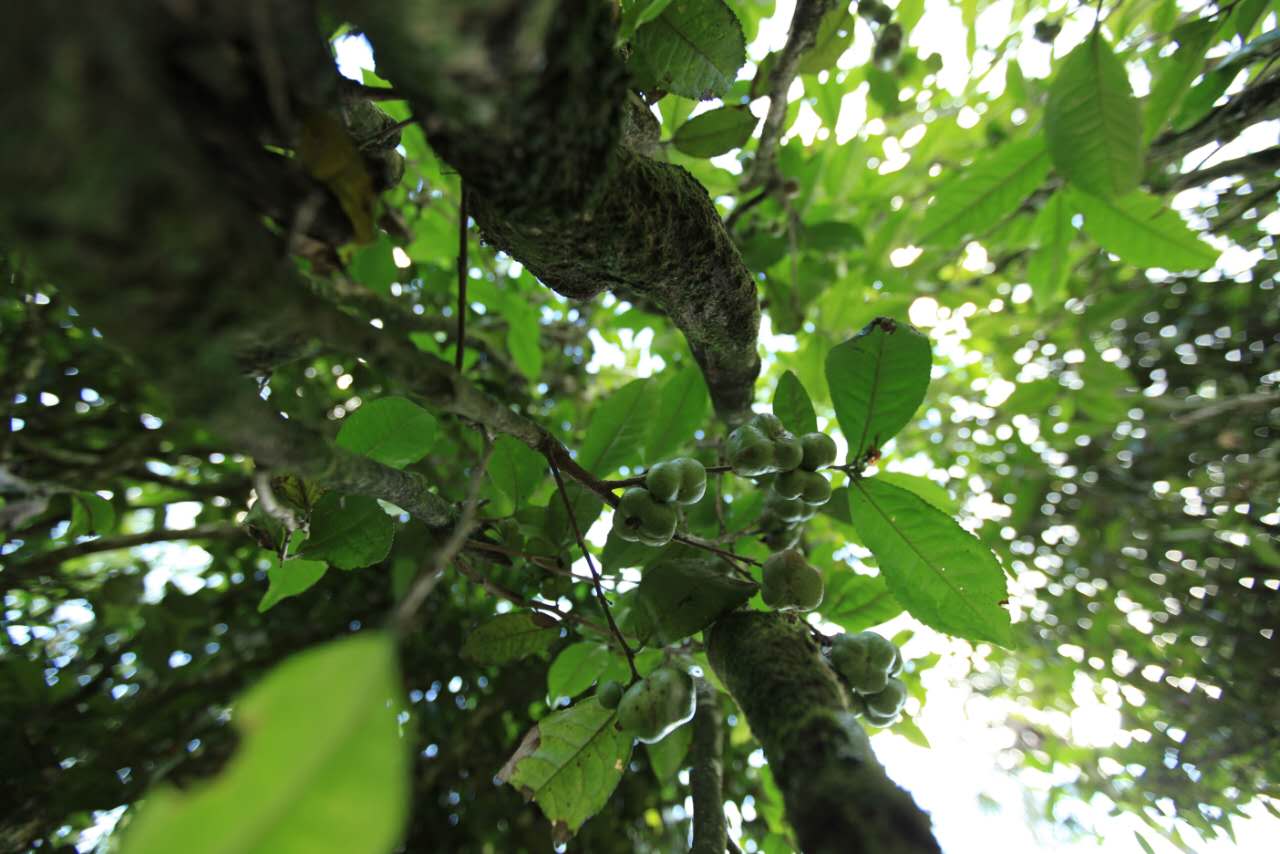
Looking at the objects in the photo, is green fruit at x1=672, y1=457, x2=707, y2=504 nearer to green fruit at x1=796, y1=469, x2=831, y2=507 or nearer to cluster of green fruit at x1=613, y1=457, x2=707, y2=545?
cluster of green fruit at x1=613, y1=457, x2=707, y2=545

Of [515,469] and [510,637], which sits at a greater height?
[515,469]

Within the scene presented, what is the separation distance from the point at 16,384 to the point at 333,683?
2153 mm

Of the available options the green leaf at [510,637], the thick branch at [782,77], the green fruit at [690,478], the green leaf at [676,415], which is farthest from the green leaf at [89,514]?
the thick branch at [782,77]

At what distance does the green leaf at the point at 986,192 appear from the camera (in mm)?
1478

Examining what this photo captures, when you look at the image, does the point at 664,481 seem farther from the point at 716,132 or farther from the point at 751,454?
the point at 716,132

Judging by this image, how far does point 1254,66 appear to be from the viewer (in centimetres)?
152

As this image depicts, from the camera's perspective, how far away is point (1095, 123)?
3.63 feet

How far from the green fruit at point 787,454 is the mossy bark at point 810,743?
22 centimetres

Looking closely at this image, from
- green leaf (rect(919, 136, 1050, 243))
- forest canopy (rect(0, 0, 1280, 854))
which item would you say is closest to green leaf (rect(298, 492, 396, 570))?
forest canopy (rect(0, 0, 1280, 854))

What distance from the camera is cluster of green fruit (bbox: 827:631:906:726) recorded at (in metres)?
0.92

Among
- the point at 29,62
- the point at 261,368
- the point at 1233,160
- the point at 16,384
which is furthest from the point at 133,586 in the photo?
the point at 1233,160

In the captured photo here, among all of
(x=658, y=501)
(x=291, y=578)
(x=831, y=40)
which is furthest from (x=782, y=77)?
(x=291, y=578)

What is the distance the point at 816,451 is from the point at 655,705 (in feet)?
1.42

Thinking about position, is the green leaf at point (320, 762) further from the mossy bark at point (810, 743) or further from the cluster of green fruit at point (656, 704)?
the cluster of green fruit at point (656, 704)
